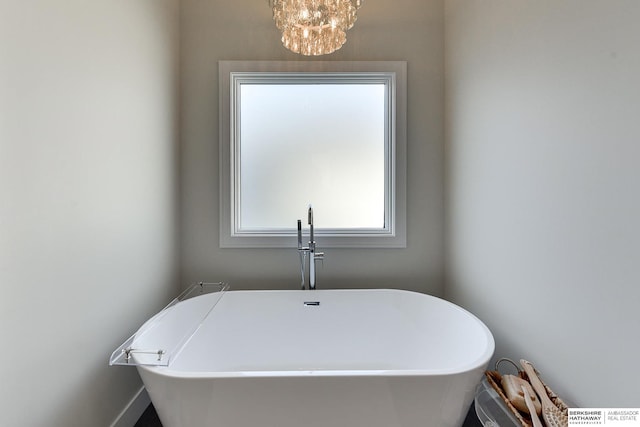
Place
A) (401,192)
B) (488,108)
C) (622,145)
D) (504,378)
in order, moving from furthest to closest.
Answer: (401,192), (488,108), (504,378), (622,145)

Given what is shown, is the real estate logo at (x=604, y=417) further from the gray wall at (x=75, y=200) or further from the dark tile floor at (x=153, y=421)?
the gray wall at (x=75, y=200)

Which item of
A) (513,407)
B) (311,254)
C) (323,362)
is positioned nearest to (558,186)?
(513,407)

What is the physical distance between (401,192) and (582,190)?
41.8 inches

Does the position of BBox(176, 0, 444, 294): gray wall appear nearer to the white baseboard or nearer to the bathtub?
the bathtub

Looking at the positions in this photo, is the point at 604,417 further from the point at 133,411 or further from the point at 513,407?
the point at 133,411

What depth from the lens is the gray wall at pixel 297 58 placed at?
1.94 metres

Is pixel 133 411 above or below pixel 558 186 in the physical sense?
below

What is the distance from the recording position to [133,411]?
57.4 inches

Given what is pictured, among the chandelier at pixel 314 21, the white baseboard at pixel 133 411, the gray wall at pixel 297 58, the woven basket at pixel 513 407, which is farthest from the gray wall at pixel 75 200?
the woven basket at pixel 513 407

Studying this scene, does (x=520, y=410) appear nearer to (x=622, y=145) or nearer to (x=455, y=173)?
(x=622, y=145)

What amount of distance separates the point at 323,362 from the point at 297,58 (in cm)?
205

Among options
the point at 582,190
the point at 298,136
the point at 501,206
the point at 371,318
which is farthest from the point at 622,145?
the point at 298,136

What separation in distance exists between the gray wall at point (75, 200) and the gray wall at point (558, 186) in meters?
1.90

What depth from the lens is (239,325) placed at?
1.72 metres
